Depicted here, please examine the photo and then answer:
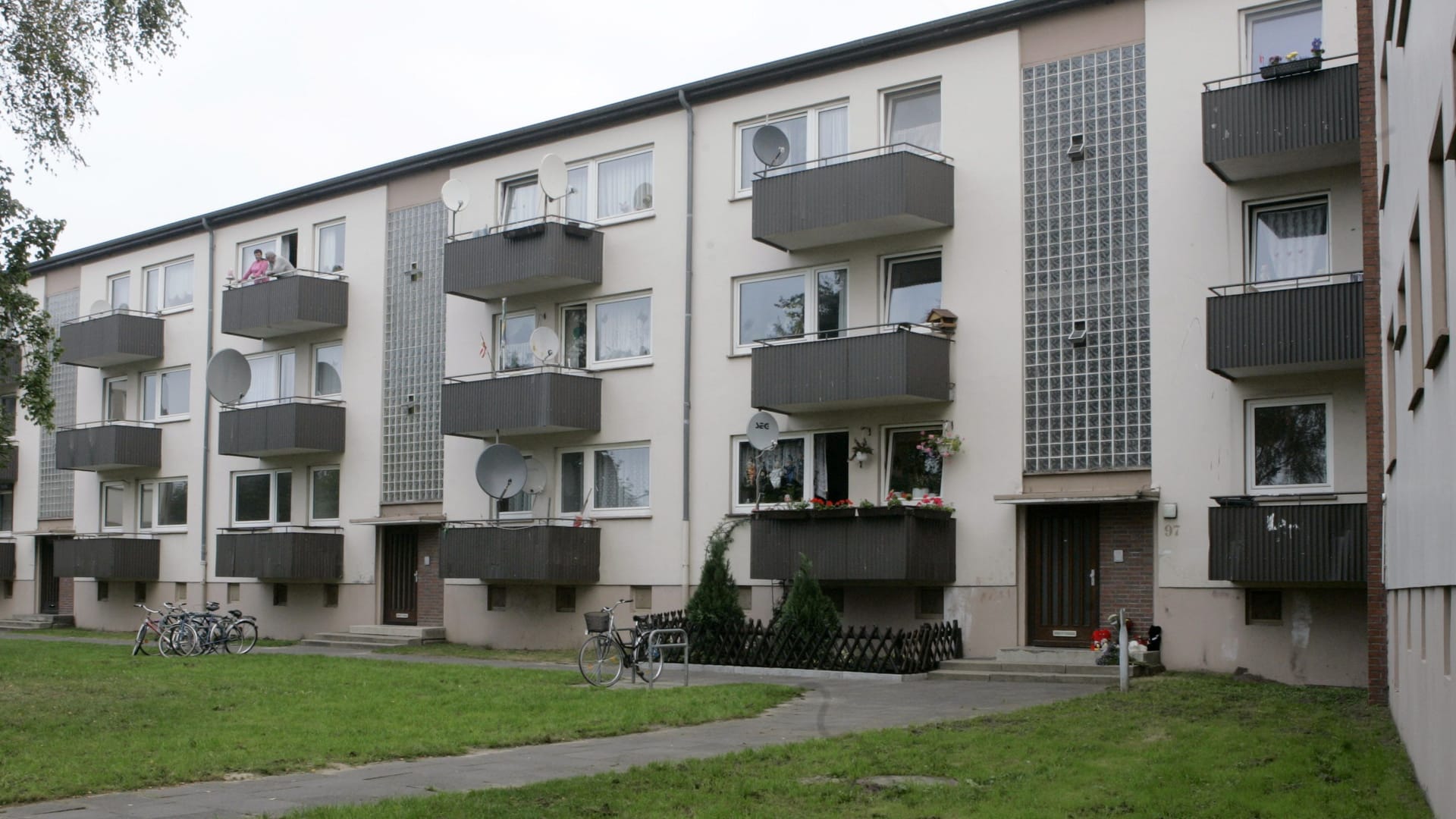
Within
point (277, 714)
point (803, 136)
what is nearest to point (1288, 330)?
point (803, 136)

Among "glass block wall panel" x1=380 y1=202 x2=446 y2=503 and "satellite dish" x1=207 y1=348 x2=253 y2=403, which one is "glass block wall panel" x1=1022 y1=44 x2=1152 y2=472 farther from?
"satellite dish" x1=207 y1=348 x2=253 y2=403

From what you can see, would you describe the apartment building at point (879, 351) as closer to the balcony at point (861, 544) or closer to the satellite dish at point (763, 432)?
the balcony at point (861, 544)

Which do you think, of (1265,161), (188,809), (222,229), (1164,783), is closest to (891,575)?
(1265,161)

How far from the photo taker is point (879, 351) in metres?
21.8

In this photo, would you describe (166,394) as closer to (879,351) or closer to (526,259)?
(526,259)

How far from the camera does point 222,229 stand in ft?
116

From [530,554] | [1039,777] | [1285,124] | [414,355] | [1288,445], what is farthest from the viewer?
[414,355]

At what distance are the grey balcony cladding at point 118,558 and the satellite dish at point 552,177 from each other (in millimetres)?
15538

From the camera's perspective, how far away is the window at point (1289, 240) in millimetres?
19172

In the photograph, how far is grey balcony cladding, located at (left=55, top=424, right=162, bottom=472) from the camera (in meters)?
35.8

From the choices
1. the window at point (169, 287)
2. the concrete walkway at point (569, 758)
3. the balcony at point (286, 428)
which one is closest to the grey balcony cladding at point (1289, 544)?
the concrete walkway at point (569, 758)

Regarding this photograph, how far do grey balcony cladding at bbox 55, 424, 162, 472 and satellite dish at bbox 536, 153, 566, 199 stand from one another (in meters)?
14.8

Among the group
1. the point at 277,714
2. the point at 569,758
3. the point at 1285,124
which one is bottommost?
the point at 277,714

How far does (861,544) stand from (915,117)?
7.00 meters
